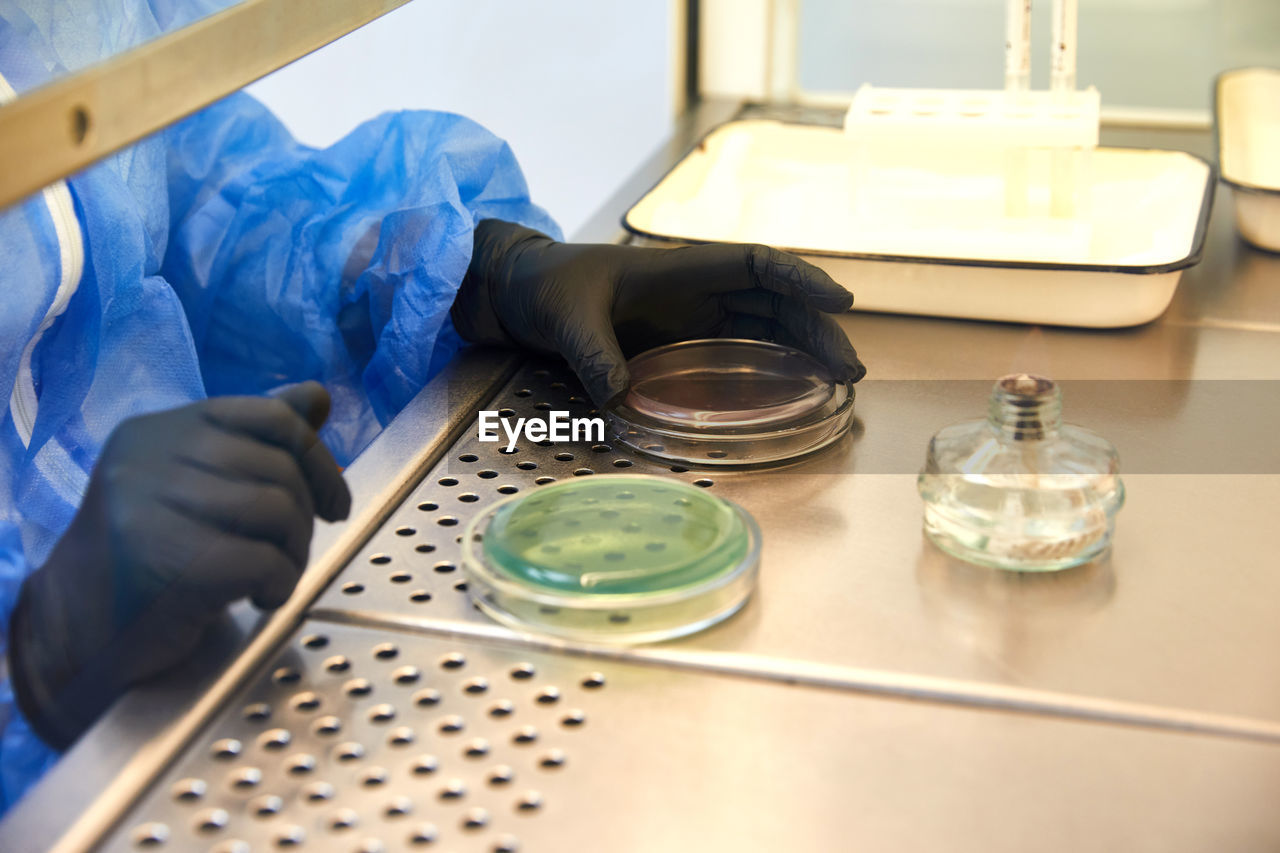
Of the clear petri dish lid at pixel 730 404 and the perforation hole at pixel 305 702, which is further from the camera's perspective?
the clear petri dish lid at pixel 730 404

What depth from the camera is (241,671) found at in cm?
67

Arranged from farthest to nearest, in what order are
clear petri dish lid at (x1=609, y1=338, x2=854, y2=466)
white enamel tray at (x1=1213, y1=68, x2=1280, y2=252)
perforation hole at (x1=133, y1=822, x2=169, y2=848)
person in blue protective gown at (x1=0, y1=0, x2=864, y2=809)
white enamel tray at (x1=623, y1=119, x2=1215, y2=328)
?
white enamel tray at (x1=1213, y1=68, x2=1280, y2=252), white enamel tray at (x1=623, y1=119, x2=1215, y2=328), clear petri dish lid at (x1=609, y1=338, x2=854, y2=466), person in blue protective gown at (x1=0, y1=0, x2=864, y2=809), perforation hole at (x1=133, y1=822, x2=169, y2=848)

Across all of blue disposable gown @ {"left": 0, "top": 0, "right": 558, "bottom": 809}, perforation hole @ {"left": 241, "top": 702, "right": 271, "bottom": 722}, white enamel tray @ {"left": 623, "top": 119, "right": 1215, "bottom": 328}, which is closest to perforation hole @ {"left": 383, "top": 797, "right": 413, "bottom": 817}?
perforation hole @ {"left": 241, "top": 702, "right": 271, "bottom": 722}

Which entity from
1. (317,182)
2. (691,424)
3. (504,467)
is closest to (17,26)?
(317,182)

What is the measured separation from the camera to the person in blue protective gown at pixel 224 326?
0.65 meters

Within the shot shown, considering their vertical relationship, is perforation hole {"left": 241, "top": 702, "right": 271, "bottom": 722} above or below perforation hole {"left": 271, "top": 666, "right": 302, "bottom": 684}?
below

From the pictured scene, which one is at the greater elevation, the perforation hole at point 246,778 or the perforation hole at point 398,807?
the perforation hole at point 246,778

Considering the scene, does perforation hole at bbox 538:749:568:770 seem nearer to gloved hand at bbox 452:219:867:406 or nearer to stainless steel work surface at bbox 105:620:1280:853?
stainless steel work surface at bbox 105:620:1280:853

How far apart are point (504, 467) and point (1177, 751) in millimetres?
517

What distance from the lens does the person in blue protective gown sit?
653 mm

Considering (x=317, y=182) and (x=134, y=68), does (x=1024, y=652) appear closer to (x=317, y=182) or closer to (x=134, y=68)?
(x=134, y=68)

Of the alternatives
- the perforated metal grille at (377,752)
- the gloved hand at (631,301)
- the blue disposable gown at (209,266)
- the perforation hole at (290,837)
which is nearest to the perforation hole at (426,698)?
the perforated metal grille at (377,752)

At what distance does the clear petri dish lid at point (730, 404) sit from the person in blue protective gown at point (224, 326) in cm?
3

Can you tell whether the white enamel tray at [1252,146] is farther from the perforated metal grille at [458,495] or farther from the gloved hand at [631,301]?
the perforated metal grille at [458,495]
